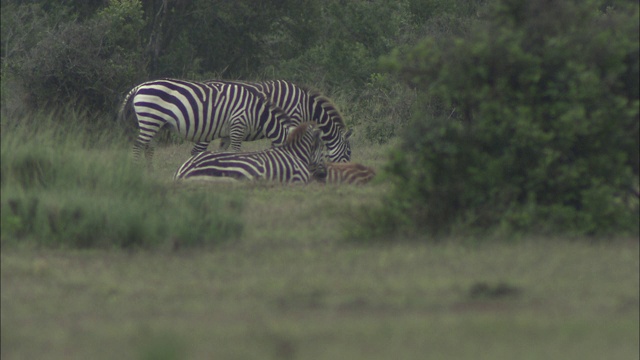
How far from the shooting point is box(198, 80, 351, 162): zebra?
14656mm

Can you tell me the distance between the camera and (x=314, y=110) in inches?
587

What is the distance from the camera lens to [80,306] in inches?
235

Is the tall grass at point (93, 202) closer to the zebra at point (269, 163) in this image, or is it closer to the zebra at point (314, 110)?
the zebra at point (269, 163)

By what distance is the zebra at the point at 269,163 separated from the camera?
1161 cm

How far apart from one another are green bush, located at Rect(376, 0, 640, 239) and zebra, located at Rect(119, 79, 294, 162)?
6.15 meters

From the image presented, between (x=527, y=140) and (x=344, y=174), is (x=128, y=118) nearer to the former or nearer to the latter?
(x=344, y=174)

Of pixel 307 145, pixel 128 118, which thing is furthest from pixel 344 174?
pixel 128 118

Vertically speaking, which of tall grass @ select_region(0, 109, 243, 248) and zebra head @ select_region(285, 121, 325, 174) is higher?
zebra head @ select_region(285, 121, 325, 174)

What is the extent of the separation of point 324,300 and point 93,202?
309 cm

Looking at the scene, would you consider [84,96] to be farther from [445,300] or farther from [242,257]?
[445,300]

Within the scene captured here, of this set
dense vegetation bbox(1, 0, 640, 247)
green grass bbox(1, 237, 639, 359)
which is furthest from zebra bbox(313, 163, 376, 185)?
green grass bbox(1, 237, 639, 359)

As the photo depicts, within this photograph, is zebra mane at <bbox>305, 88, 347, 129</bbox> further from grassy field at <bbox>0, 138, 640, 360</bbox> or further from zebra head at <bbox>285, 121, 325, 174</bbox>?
grassy field at <bbox>0, 138, 640, 360</bbox>

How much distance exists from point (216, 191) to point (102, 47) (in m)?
7.67

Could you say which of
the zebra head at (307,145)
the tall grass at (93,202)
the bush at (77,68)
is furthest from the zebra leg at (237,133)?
the tall grass at (93,202)
